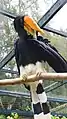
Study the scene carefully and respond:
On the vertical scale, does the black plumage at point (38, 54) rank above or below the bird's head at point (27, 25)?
below

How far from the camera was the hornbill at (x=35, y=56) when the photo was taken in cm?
154

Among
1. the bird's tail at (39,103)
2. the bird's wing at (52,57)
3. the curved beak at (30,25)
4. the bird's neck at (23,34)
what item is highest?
the curved beak at (30,25)

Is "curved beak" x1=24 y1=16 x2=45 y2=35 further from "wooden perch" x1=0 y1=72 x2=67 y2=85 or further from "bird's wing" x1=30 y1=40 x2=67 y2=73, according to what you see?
"wooden perch" x1=0 y1=72 x2=67 y2=85

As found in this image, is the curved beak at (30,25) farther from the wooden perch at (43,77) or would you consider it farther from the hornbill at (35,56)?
the wooden perch at (43,77)

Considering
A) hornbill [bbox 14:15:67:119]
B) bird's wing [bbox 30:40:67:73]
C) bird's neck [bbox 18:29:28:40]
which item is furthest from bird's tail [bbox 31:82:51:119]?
bird's neck [bbox 18:29:28:40]

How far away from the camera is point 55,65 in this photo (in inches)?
61.3

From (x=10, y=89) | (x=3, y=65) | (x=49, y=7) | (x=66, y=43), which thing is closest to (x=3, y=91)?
(x=10, y=89)

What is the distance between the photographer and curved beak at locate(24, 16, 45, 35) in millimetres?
1581

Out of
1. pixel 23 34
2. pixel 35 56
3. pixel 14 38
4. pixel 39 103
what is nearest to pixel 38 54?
pixel 35 56

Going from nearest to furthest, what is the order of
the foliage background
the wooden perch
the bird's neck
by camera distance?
the wooden perch, the bird's neck, the foliage background

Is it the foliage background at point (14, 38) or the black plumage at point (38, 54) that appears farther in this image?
the foliage background at point (14, 38)

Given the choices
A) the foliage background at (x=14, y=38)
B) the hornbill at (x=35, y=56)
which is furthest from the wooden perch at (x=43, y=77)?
the foliage background at (x=14, y=38)

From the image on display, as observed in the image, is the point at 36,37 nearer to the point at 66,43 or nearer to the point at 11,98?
the point at 66,43

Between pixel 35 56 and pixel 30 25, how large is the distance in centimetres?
15
